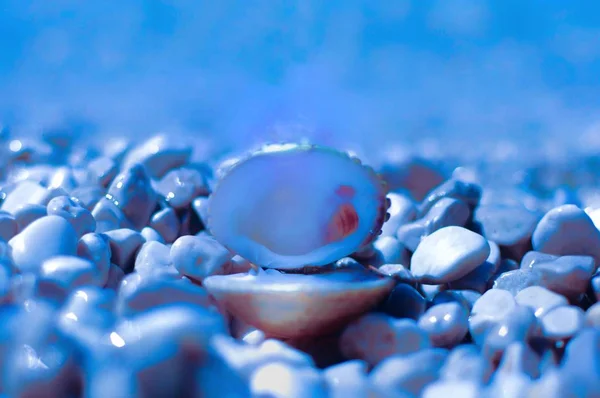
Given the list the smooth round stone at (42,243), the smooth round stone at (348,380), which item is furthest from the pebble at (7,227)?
the smooth round stone at (348,380)

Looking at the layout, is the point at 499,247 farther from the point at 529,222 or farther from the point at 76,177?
the point at 76,177

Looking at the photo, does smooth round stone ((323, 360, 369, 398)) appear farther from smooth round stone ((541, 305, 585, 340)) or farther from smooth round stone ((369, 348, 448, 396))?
smooth round stone ((541, 305, 585, 340))

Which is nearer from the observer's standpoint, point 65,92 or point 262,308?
point 262,308

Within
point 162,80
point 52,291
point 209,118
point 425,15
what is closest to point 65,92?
point 162,80

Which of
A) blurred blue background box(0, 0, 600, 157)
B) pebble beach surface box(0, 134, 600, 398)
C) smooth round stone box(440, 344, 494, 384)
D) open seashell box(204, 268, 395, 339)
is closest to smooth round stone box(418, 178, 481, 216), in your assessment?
pebble beach surface box(0, 134, 600, 398)

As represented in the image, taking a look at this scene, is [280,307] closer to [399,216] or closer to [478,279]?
[478,279]

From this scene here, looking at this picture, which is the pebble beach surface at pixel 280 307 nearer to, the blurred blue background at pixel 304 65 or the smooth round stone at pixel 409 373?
the smooth round stone at pixel 409 373
